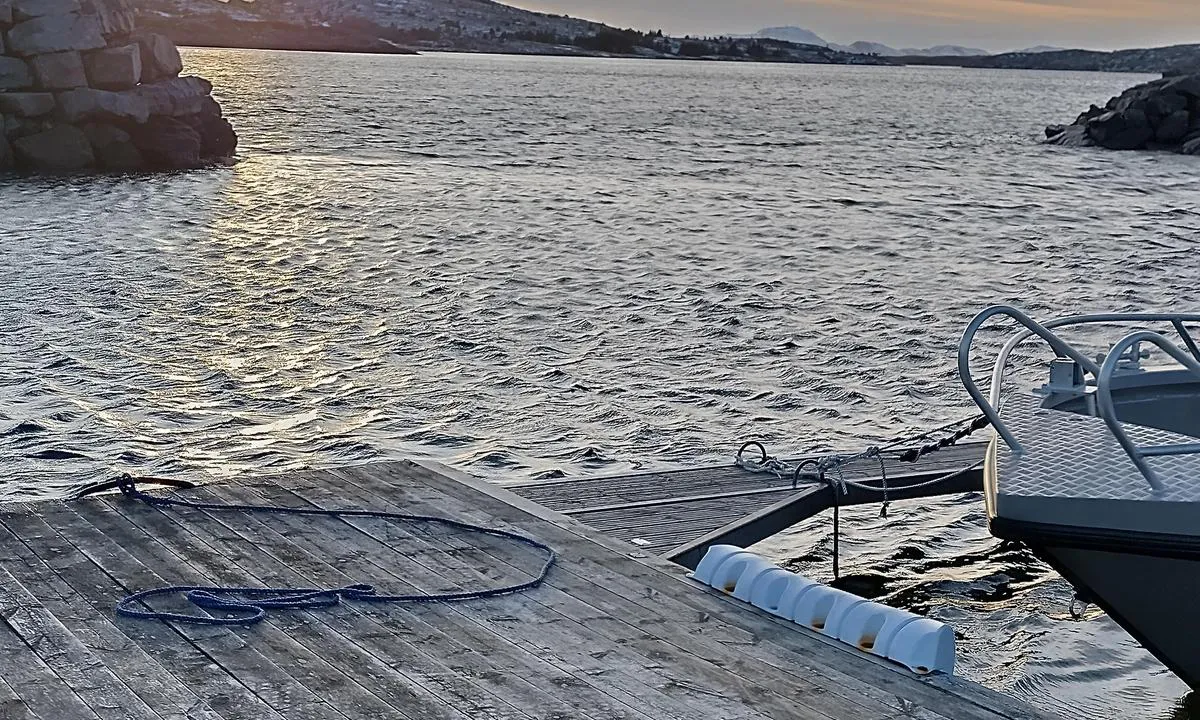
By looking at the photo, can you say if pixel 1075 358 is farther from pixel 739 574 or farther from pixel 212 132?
pixel 212 132

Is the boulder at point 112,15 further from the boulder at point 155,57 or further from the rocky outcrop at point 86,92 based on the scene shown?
the boulder at point 155,57

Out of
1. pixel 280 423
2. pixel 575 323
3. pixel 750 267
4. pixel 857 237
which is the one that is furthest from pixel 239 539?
pixel 857 237

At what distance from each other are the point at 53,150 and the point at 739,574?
34.4 metres

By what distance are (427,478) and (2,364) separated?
332 inches

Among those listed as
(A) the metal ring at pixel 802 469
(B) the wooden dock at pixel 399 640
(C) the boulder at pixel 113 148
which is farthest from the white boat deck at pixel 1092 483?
(C) the boulder at pixel 113 148

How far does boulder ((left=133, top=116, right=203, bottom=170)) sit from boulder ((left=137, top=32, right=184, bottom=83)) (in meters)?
1.29

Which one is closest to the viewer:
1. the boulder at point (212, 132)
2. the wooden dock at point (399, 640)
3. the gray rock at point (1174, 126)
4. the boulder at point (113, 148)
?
the wooden dock at point (399, 640)

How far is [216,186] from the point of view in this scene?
3500 centimetres

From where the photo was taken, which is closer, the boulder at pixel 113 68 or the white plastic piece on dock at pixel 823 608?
the white plastic piece on dock at pixel 823 608

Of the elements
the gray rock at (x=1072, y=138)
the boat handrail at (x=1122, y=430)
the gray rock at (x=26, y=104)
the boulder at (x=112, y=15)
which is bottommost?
the gray rock at (x=1072, y=138)

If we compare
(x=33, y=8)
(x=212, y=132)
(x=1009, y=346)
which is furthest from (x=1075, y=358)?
(x=212, y=132)

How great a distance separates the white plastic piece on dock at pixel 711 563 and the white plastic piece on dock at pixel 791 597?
335 millimetres

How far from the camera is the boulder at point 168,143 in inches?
1480

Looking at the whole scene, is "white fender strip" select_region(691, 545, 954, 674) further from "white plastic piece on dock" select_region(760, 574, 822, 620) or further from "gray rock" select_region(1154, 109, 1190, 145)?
"gray rock" select_region(1154, 109, 1190, 145)
